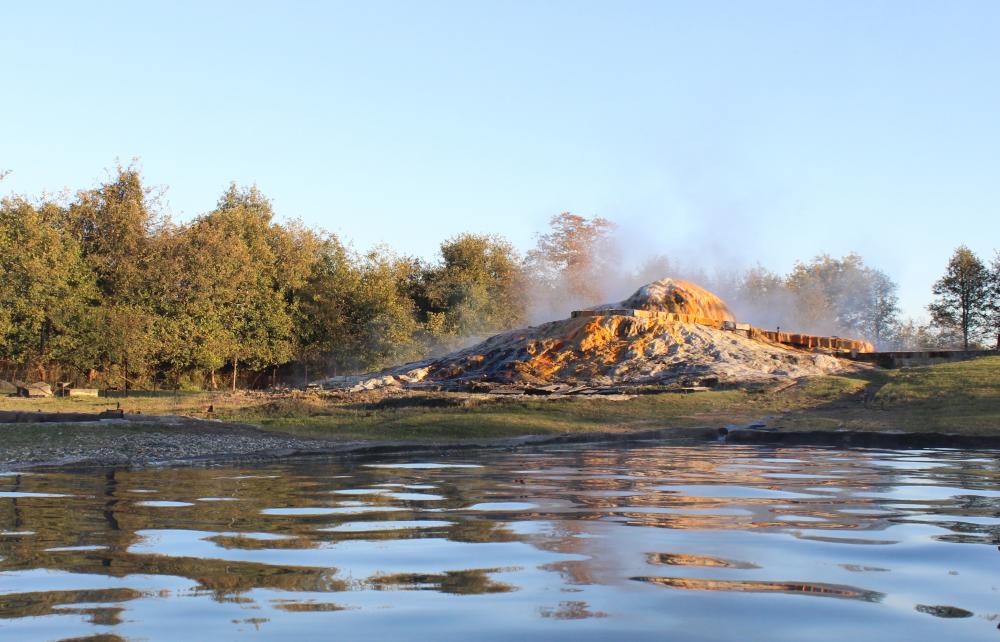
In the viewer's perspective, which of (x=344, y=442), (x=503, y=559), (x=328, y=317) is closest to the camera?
(x=503, y=559)

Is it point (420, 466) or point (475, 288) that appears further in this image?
point (475, 288)

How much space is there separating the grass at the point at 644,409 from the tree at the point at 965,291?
1140 inches

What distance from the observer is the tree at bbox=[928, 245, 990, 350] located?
2261 inches

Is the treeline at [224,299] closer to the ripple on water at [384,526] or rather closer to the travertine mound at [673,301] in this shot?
the travertine mound at [673,301]

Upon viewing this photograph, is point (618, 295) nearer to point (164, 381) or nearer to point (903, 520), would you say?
point (164, 381)

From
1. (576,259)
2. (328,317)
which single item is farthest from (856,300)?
(328,317)

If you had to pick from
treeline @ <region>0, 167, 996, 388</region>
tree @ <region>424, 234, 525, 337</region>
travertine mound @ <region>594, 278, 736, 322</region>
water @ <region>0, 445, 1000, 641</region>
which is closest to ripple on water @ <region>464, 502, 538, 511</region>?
water @ <region>0, 445, 1000, 641</region>

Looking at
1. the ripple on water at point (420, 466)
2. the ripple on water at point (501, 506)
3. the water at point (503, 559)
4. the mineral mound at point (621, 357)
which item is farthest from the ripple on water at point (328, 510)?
the mineral mound at point (621, 357)

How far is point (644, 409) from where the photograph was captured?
84.5ft

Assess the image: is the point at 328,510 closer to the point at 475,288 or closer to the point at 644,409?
the point at 644,409

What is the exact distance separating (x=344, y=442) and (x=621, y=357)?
768 inches

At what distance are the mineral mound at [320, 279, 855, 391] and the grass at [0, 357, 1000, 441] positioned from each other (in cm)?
381

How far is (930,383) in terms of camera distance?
2720cm

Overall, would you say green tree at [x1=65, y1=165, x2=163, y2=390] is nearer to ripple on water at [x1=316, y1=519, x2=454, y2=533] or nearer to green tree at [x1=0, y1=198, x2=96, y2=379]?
green tree at [x1=0, y1=198, x2=96, y2=379]
